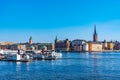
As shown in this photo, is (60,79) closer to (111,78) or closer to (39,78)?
(39,78)

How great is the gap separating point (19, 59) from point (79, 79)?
34.2 meters

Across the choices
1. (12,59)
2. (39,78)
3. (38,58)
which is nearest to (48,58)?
(38,58)

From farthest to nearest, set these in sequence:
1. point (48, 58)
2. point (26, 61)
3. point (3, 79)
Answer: point (48, 58) < point (26, 61) < point (3, 79)

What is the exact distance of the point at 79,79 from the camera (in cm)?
3484

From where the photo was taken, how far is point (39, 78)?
35.7 meters

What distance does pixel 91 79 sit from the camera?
34.9m

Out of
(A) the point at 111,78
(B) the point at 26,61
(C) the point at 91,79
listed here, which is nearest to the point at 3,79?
(C) the point at 91,79

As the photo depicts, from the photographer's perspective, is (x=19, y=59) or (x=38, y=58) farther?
(x=38, y=58)

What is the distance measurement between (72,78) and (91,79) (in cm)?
201

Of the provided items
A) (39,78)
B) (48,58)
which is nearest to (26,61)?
(48,58)

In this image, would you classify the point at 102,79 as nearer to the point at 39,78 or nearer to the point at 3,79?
the point at 39,78

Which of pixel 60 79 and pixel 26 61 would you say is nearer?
pixel 60 79

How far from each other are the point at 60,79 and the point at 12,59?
35.8 m

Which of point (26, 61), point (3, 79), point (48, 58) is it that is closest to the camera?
point (3, 79)
